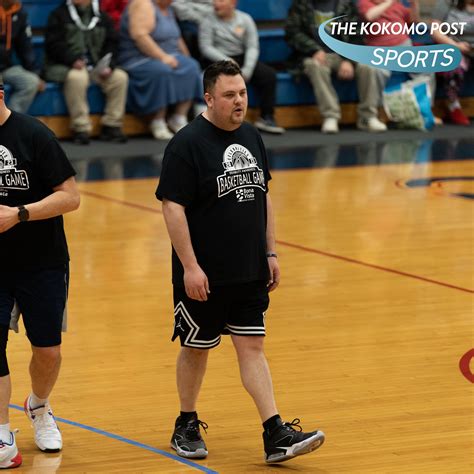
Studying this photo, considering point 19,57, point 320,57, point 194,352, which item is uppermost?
point 194,352

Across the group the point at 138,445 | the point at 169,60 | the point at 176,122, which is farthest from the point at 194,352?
the point at 176,122

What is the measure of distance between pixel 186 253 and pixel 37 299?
67 cm

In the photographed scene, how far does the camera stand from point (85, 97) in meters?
15.6

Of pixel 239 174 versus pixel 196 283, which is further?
pixel 239 174

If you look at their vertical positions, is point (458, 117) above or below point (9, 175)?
below

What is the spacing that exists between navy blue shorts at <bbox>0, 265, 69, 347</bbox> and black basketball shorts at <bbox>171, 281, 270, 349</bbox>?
528mm

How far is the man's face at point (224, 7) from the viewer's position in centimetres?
1578

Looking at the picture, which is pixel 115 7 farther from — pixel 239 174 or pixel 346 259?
pixel 239 174

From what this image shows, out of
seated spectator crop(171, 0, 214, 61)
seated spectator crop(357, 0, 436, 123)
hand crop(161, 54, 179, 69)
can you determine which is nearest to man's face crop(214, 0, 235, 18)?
seated spectator crop(171, 0, 214, 61)

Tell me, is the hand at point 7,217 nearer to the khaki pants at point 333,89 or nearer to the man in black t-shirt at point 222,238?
the man in black t-shirt at point 222,238

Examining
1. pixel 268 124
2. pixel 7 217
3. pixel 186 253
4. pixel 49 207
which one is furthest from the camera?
pixel 268 124

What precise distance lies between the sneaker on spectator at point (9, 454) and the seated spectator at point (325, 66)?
448 inches

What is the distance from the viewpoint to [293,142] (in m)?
16.0

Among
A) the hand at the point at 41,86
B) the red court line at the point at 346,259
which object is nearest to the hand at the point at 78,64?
the hand at the point at 41,86
